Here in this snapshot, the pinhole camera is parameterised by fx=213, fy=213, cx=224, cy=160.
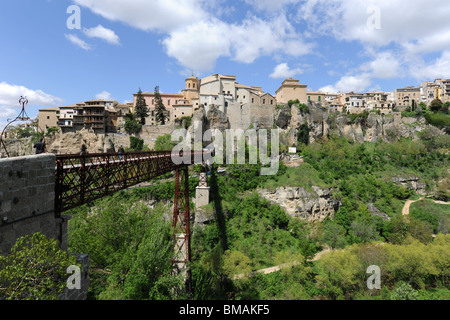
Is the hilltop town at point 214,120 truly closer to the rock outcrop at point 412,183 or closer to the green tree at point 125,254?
the rock outcrop at point 412,183

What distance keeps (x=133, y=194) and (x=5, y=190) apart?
23.1 m

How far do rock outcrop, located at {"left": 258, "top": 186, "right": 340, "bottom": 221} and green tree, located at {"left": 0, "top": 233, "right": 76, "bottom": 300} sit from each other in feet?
83.7

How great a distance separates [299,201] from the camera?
93.5 feet

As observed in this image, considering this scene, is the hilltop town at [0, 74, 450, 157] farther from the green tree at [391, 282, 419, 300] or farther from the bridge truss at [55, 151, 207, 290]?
the green tree at [391, 282, 419, 300]

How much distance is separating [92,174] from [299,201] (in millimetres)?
25849

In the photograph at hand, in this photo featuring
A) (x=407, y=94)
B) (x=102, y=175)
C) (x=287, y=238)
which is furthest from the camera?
A: (x=407, y=94)

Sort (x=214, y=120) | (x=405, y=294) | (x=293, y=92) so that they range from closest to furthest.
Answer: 1. (x=405, y=294)
2. (x=214, y=120)
3. (x=293, y=92)

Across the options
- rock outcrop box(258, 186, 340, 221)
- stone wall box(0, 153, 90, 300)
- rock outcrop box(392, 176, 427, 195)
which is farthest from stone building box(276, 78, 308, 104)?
stone wall box(0, 153, 90, 300)

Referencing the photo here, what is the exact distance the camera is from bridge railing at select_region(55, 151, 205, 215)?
241 inches

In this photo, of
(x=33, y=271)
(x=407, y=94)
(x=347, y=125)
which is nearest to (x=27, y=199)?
(x=33, y=271)

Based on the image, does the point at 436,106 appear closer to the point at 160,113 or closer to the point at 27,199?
the point at 160,113

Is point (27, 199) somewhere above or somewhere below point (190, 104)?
below

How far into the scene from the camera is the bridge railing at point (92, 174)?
6129 millimetres

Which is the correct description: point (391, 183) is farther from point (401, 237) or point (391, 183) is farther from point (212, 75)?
point (212, 75)
